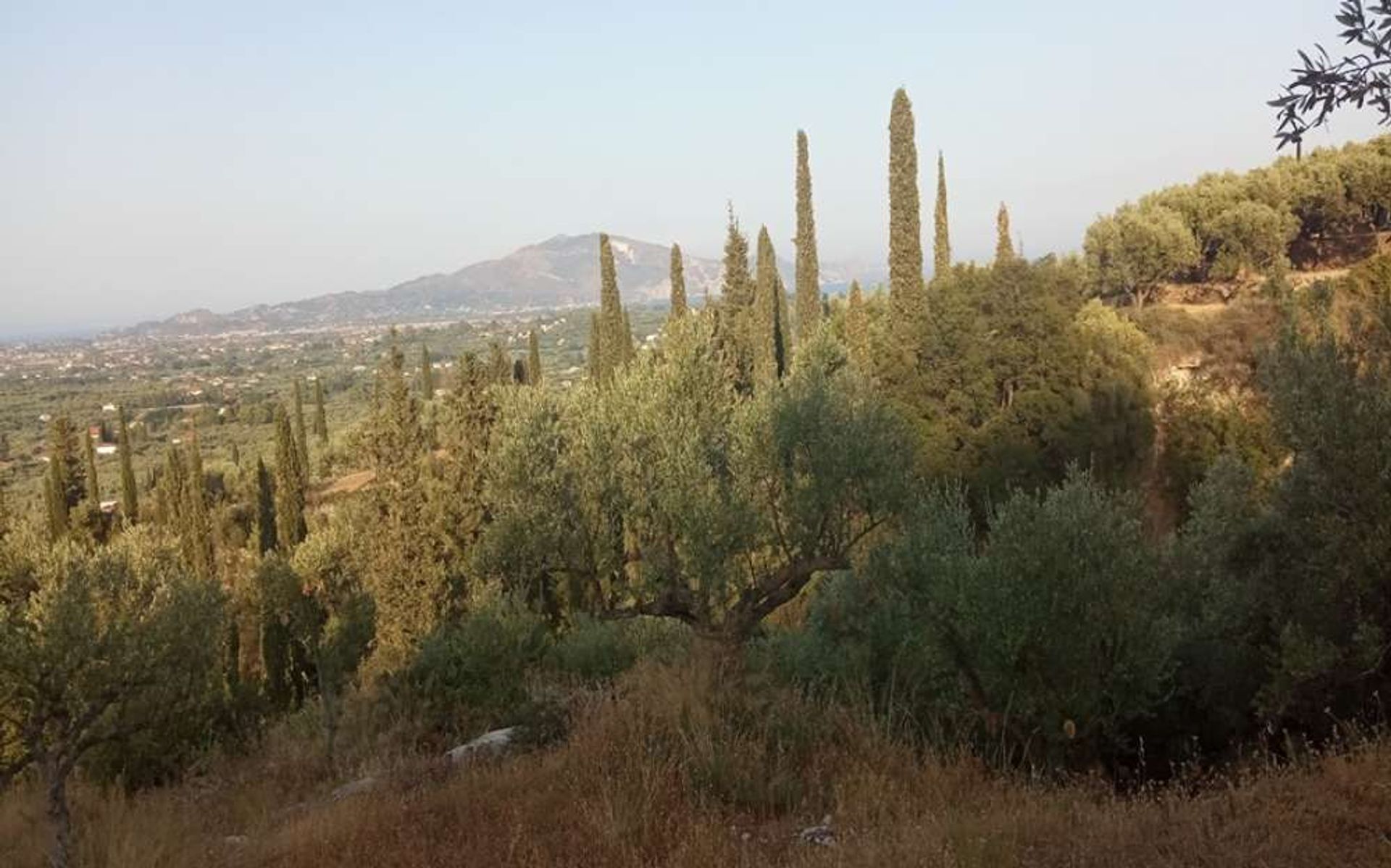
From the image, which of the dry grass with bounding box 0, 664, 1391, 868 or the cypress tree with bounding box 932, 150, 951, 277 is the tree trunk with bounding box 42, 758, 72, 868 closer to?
the dry grass with bounding box 0, 664, 1391, 868

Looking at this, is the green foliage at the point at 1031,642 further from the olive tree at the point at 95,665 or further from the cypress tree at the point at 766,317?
the cypress tree at the point at 766,317

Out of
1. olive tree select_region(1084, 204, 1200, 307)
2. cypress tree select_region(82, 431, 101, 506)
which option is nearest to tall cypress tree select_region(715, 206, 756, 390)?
olive tree select_region(1084, 204, 1200, 307)

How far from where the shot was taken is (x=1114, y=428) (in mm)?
27297

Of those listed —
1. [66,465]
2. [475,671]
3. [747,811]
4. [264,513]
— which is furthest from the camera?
[66,465]

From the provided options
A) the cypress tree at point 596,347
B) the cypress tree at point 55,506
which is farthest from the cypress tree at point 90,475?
the cypress tree at point 596,347

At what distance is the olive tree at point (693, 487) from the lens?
1509 centimetres

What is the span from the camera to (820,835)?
5.90m

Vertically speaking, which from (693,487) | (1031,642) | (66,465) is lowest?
(66,465)

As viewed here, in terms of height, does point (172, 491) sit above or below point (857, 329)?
below

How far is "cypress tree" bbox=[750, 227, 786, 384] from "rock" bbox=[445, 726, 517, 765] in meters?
24.4

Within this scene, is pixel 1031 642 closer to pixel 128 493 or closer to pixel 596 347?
pixel 596 347

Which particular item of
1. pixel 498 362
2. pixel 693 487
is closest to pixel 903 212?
pixel 498 362

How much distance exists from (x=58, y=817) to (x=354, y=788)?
2462 mm

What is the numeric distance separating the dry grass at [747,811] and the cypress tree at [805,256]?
30.4 meters
